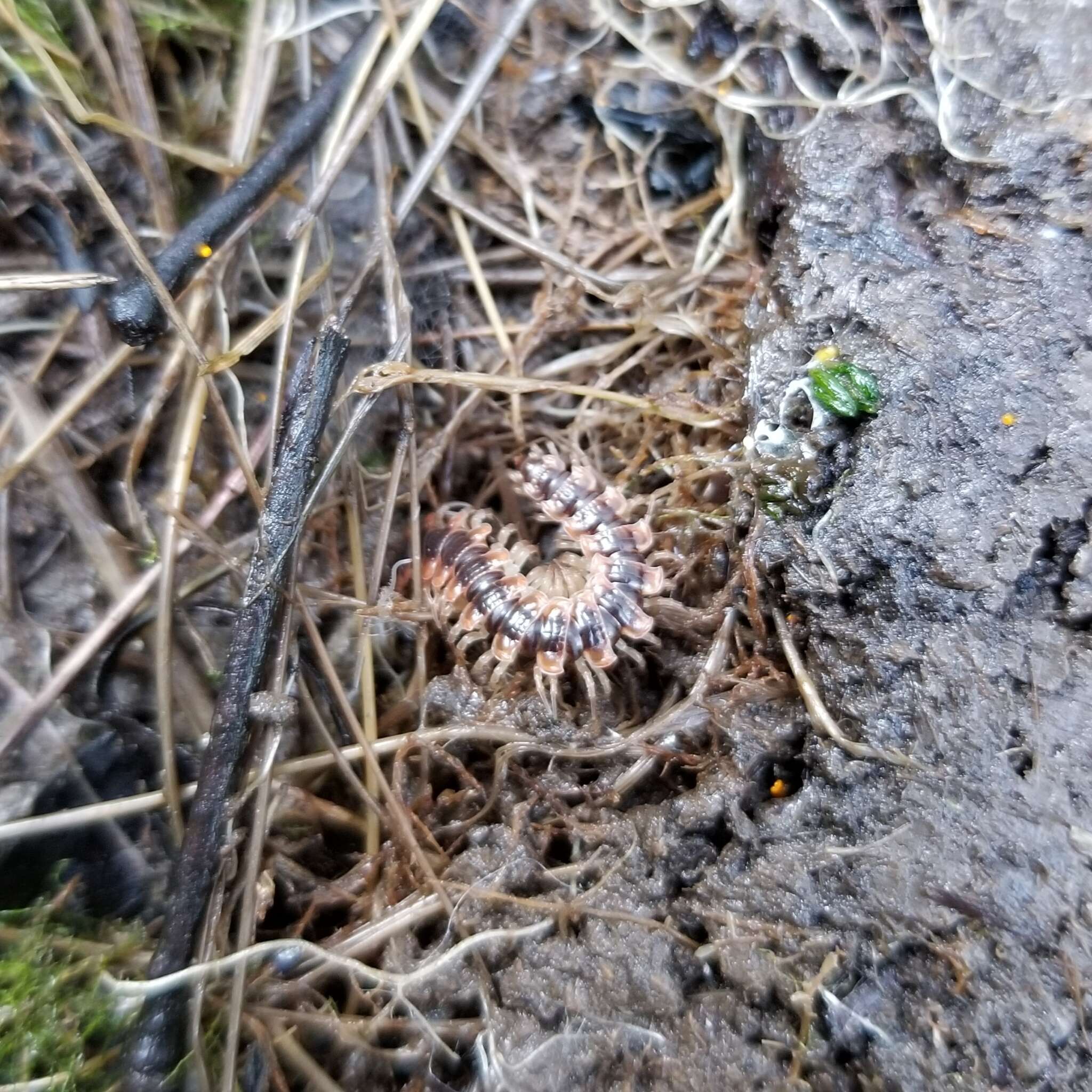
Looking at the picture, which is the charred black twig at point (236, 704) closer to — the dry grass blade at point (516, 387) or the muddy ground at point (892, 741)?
the dry grass blade at point (516, 387)

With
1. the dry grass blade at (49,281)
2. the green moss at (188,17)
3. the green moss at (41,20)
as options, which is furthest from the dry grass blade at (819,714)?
the green moss at (41,20)

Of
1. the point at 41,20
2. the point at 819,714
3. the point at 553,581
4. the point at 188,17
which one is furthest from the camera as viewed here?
the point at 553,581

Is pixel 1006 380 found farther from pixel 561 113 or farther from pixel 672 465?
pixel 561 113

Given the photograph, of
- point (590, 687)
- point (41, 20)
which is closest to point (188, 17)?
point (41, 20)

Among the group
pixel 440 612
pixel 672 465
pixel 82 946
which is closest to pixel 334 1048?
pixel 82 946

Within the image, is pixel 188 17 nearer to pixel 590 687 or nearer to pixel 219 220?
pixel 219 220

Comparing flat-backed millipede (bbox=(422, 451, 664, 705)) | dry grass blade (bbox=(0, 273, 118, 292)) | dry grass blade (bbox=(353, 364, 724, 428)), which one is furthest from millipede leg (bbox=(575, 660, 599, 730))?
dry grass blade (bbox=(0, 273, 118, 292))
